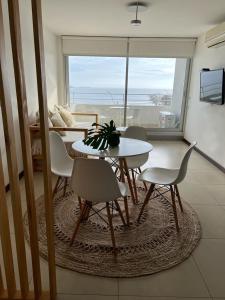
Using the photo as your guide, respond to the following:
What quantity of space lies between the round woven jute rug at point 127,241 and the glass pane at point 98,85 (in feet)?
11.8

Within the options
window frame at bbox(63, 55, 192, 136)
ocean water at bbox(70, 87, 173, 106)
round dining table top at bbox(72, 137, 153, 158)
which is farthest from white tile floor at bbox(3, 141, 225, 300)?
ocean water at bbox(70, 87, 173, 106)

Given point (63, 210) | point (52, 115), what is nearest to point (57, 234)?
→ point (63, 210)

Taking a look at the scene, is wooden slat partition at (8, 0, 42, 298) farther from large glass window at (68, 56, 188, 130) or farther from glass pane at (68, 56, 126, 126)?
large glass window at (68, 56, 188, 130)

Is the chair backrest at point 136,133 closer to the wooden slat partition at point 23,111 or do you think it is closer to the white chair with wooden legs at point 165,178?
the white chair with wooden legs at point 165,178

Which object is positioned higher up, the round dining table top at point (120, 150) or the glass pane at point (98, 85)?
the glass pane at point (98, 85)

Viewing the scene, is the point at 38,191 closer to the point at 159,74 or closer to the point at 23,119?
the point at 23,119

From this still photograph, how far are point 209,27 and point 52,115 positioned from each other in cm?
317

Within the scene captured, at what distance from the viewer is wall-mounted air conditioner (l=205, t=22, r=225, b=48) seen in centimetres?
349

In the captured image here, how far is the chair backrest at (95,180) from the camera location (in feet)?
5.52

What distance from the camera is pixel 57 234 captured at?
6.85ft

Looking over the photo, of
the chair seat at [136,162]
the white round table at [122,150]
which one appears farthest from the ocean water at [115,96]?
the white round table at [122,150]

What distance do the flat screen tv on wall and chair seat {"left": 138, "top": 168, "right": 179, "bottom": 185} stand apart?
6.67ft

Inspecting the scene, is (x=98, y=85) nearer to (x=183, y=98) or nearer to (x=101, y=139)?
(x=183, y=98)

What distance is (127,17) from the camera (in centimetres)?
360
